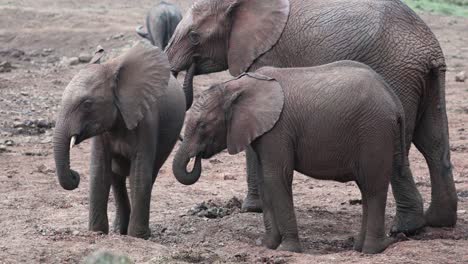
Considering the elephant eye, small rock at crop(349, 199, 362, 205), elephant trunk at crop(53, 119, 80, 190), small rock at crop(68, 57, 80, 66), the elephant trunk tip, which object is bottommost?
small rock at crop(68, 57, 80, 66)

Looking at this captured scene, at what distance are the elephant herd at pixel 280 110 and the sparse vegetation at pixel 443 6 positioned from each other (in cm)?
1476

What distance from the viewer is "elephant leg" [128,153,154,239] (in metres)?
7.75

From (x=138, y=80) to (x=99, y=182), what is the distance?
2.40 feet

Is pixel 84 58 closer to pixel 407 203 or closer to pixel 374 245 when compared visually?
pixel 407 203

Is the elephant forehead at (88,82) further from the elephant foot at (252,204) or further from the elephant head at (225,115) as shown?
the elephant foot at (252,204)

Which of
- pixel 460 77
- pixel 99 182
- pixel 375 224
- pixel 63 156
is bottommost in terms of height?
pixel 460 77

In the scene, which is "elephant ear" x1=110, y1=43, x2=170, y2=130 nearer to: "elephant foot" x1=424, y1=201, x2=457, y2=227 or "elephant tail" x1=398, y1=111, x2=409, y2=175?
"elephant tail" x1=398, y1=111, x2=409, y2=175

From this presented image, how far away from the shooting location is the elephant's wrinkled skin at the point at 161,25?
57.3ft

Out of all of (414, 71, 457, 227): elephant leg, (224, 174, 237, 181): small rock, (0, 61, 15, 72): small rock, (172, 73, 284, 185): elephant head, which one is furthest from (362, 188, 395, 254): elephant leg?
(0, 61, 15, 72): small rock

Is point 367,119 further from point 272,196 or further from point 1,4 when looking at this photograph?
point 1,4

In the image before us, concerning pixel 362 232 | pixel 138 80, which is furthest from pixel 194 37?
pixel 362 232

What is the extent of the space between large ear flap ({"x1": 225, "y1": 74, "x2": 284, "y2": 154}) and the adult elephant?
0.79m

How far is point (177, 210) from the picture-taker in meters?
9.20

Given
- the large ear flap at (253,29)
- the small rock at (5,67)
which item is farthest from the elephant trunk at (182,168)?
the small rock at (5,67)
